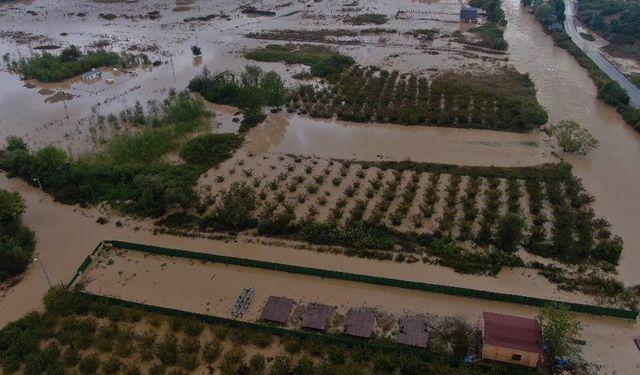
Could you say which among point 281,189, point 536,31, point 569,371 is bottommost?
point 569,371

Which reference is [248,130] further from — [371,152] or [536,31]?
[536,31]

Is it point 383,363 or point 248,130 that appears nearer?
point 383,363

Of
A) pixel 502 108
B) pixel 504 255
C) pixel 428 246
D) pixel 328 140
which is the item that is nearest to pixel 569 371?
pixel 504 255

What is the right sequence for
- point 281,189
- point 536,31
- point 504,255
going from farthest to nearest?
point 536,31, point 281,189, point 504,255

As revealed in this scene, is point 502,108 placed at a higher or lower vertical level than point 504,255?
higher

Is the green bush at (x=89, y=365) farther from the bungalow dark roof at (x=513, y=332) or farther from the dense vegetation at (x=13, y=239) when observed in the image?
the bungalow dark roof at (x=513, y=332)

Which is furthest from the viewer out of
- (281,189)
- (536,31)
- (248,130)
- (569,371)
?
(536,31)

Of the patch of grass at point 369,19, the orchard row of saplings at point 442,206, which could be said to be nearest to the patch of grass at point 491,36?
the patch of grass at point 369,19

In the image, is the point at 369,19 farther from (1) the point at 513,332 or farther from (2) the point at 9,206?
(1) the point at 513,332
